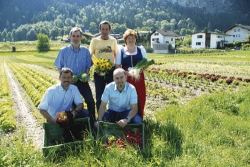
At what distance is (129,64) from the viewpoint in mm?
5207

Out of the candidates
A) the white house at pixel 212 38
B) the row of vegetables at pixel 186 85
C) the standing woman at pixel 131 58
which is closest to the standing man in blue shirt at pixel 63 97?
the standing woman at pixel 131 58

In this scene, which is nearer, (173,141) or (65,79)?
(173,141)

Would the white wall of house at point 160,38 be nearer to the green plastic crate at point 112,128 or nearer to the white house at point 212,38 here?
the white house at point 212,38

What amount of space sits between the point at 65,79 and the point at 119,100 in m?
1.12

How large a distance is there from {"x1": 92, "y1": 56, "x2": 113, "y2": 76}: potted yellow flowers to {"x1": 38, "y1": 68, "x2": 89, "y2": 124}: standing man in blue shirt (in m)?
0.61

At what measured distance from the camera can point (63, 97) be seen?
4.68 m

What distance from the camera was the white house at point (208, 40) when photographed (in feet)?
214

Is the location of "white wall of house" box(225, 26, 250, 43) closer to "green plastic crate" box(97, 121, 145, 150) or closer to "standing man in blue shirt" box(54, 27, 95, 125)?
"standing man in blue shirt" box(54, 27, 95, 125)

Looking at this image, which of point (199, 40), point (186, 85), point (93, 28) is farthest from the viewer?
point (93, 28)

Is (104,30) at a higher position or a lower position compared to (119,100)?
higher

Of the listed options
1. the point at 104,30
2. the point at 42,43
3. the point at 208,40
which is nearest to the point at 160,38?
the point at 208,40

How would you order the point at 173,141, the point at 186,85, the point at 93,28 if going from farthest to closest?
the point at 93,28 → the point at 186,85 → the point at 173,141

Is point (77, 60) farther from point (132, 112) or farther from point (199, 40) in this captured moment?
point (199, 40)

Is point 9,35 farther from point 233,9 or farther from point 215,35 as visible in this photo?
point 233,9
